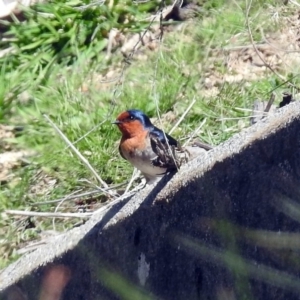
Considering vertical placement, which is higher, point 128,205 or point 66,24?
point 128,205

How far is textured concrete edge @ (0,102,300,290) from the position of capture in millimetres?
2051

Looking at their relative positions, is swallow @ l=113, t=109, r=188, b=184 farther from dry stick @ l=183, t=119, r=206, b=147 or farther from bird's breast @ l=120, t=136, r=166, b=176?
dry stick @ l=183, t=119, r=206, b=147

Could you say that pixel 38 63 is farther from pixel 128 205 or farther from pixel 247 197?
pixel 247 197

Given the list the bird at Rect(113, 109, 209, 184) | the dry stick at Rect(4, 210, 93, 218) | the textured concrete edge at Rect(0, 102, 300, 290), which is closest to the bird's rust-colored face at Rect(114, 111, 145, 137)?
the bird at Rect(113, 109, 209, 184)

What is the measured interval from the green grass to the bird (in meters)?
0.10

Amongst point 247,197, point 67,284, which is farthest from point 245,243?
point 67,284

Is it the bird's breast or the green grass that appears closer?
the bird's breast

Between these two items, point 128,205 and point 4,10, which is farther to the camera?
point 4,10

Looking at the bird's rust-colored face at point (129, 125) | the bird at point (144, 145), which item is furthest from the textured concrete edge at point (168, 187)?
the bird's rust-colored face at point (129, 125)

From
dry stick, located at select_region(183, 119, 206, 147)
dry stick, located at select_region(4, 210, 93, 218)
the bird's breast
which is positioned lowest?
dry stick, located at select_region(4, 210, 93, 218)

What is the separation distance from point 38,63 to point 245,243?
8.54 ft

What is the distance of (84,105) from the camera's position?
13.7 feet

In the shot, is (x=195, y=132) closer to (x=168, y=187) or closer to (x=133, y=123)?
(x=133, y=123)

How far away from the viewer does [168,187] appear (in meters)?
2.30
